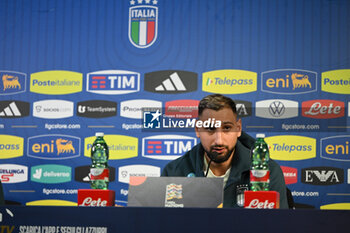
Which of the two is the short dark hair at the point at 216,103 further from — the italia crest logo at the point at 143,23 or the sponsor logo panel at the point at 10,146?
the sponsor logo panel at the point at 10,146

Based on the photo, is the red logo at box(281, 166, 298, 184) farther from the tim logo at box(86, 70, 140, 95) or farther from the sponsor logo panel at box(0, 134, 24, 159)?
the sponsor logo panel at box(0, 134, 24, 159)

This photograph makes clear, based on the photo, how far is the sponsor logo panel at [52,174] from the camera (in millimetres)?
3594

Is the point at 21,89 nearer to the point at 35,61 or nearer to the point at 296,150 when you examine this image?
the point at 35,61

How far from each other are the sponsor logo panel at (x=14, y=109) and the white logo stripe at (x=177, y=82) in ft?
3.48

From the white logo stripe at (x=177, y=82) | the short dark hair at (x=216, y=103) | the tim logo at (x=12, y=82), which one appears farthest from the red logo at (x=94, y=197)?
the tim logo at (x=12, y=82)

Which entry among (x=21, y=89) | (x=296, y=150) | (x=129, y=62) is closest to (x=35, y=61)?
(x=21, y=89)

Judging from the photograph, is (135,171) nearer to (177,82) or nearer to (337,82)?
(177,82)

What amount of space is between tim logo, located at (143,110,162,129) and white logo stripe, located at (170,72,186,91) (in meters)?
0.22

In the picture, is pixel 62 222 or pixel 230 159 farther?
pixel 230 159

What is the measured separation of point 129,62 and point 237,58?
76 cm

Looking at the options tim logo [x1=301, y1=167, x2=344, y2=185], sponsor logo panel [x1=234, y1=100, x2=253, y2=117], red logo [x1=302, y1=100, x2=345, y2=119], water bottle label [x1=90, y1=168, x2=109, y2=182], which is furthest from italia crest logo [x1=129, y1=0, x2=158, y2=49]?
water bottle label [x1=90, y1=168, x2=109, y2=182]

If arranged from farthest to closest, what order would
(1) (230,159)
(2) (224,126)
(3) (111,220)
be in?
(2) (224,126) < (1) (230,159) < (3) (111,220)

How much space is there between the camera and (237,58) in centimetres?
354

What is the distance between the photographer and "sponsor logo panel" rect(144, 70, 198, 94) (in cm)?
355
